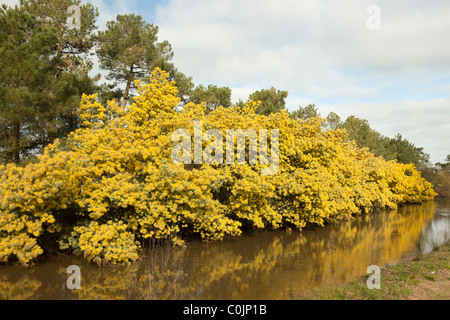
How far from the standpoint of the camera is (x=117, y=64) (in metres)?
19.9

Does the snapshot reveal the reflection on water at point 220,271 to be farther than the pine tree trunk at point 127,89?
No

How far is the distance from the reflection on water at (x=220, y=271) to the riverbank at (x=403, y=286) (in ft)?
3.09

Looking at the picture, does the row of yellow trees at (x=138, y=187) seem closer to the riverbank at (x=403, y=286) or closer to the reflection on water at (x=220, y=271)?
the reflection on water at (x=220, y=271)

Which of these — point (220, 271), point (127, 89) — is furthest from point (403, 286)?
point (127, 89)

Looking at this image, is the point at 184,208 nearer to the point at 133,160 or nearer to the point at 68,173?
the point at 133,160

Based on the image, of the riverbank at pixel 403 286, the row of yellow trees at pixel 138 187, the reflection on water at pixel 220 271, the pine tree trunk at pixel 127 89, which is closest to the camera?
the riverbank at pixel 403 286

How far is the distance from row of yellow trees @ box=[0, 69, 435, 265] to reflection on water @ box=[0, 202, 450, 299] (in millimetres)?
549

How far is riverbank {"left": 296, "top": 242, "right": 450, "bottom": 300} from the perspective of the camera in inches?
267

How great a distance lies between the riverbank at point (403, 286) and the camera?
22.3 feet

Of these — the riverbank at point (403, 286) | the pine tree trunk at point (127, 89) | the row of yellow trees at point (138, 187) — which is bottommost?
the riverbank at point (403, 286)

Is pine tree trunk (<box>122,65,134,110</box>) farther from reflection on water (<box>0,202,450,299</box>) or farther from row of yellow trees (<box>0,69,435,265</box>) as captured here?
reflection on water (<box>0,202,450,299</box>)

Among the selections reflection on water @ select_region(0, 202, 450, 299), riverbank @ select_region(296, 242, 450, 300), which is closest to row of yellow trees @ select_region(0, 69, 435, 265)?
reflection on water @ select_region(0, 202, 450, 299)

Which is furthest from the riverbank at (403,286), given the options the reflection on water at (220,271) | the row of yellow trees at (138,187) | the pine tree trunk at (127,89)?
the pine tree trunk at (127,89)
